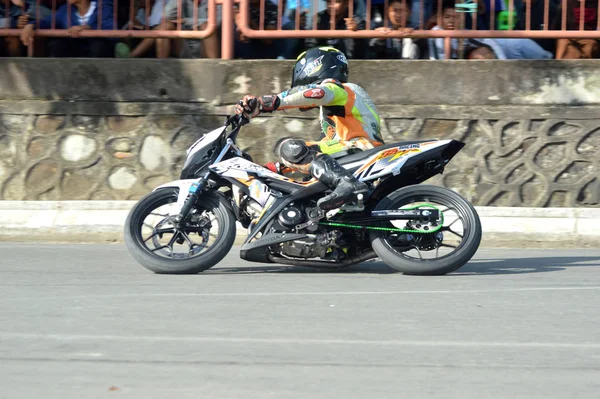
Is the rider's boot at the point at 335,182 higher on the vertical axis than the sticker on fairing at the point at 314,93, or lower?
lower

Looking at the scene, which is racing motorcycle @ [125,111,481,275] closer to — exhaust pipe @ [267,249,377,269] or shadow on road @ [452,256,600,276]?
exhaust pipe @ [267,249,377,269]

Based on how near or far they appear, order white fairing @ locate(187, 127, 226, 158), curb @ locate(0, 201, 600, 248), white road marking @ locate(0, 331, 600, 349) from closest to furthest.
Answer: white road marking @ locate(0, 331, 600, 349) < white fairing @ locate(187, 127, 226, 158) < curb @ locate(0, 201, 600, 248)

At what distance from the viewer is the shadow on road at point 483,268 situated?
756 centimetres

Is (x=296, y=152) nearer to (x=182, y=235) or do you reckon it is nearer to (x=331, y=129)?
(x=331, y=129)

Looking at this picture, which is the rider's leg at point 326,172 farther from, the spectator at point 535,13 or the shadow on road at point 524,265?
the spectator at point 535,13

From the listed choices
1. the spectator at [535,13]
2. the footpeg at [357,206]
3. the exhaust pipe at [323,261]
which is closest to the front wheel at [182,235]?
the exhaust pipe at [323,261]

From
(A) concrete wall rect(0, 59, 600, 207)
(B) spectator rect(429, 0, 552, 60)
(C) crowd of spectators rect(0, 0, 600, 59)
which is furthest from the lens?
(B) spectator rect(429, 0, 552, 60)

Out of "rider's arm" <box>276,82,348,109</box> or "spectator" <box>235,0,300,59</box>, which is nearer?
"rider's arm" <box>276,82,348,109</box>

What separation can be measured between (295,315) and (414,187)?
1758mm

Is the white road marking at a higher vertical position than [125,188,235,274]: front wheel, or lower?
lower

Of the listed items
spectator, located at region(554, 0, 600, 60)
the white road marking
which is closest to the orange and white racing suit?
the white road marking

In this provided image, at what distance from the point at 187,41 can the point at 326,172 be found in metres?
3.61

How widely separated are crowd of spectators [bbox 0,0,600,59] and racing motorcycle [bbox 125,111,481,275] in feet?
9.44

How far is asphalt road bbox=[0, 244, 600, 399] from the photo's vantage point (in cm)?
441
